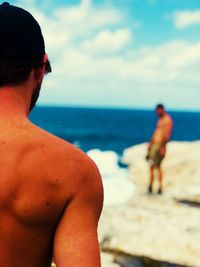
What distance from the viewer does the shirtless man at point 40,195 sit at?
1.57m

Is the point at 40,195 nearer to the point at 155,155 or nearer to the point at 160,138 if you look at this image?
the point at 160,138

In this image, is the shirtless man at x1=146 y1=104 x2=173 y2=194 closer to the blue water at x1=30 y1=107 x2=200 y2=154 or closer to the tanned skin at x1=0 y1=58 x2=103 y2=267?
the tanned skin at x1=0 y1=58 x2=103 y2=267

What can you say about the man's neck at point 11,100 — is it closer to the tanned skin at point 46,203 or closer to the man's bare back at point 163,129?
the tanned skin at point 46,203

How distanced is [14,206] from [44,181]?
14 cm

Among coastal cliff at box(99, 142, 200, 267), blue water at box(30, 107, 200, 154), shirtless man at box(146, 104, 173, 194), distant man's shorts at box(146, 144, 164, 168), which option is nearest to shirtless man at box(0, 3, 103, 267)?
coastal cliff at box(99, 142, 200, 267)

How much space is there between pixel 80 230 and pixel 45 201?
0.52 feet

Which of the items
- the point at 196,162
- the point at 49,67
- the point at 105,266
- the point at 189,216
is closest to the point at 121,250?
the point at 105,266

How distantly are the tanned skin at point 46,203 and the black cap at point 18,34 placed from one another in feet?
1.03

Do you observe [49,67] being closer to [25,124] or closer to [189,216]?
[25,124]

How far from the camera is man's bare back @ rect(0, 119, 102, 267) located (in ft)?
5.16

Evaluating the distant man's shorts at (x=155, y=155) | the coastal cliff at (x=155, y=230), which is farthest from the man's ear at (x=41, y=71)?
the distant man's shorts at (x=155, y=155)

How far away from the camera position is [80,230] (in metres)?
1.58

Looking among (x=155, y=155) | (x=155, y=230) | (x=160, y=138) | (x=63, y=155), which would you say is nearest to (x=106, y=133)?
(x=155, y=155)

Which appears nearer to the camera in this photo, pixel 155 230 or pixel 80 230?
pixel 80 230
